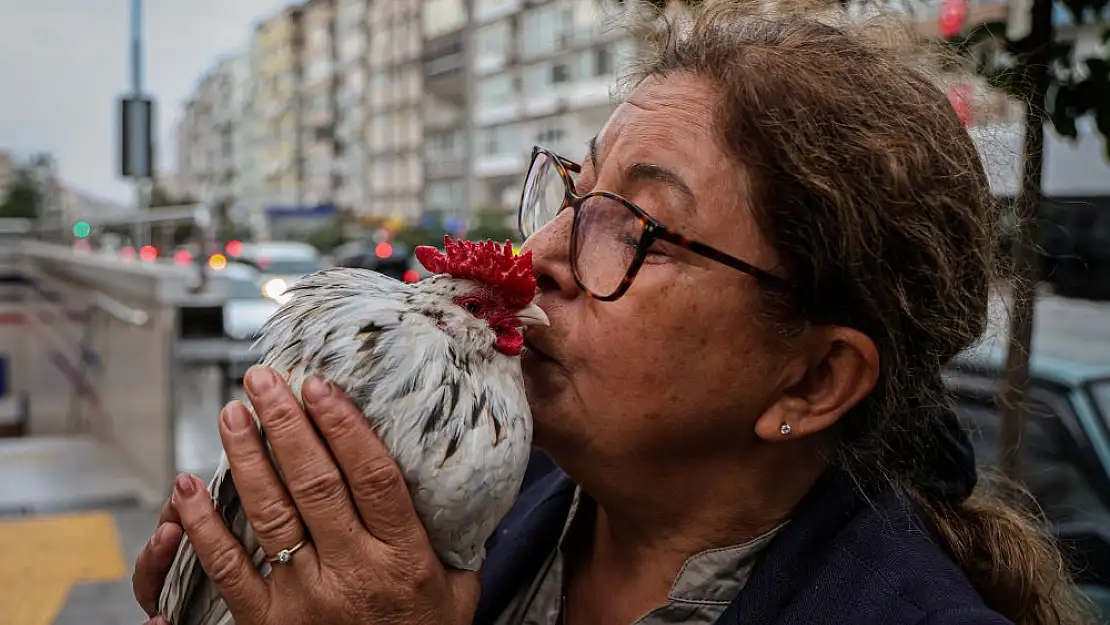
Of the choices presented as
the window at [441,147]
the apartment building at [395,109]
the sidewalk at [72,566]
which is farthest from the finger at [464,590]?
the apartment building at [395,109]

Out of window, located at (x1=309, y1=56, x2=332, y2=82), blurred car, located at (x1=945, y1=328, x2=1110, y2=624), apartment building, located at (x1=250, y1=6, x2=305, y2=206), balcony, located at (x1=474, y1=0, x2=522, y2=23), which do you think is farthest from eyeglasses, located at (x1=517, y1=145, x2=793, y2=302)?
apartment building, located at (x1=250, y1=6, x2=305, y2=206)

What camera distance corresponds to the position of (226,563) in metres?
1.16

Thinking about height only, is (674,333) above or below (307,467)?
above

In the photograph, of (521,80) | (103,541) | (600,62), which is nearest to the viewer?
(103,541)

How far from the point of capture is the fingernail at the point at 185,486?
120 cm

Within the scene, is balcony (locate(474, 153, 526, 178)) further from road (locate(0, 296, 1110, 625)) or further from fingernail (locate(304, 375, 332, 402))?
fingernail (locate(304, 375, 332, 402))

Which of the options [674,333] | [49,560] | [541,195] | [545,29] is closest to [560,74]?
[545,29]

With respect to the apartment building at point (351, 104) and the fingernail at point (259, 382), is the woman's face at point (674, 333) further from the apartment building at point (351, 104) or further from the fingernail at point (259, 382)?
the apartment building at point (351, 104)

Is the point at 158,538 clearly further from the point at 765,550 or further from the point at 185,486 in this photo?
the point at 765,550

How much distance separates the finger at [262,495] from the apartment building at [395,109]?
4719cm

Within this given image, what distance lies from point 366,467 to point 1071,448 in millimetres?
2918

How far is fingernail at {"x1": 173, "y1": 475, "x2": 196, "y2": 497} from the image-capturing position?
1.20 m

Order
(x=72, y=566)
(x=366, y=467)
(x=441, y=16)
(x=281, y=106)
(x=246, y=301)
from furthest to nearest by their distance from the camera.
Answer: (x=281, y=106)
(x=441, y=16)
(x=246, y=301)
(x=72, y=566)
(x=366, y=467)

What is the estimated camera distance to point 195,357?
202 inches
